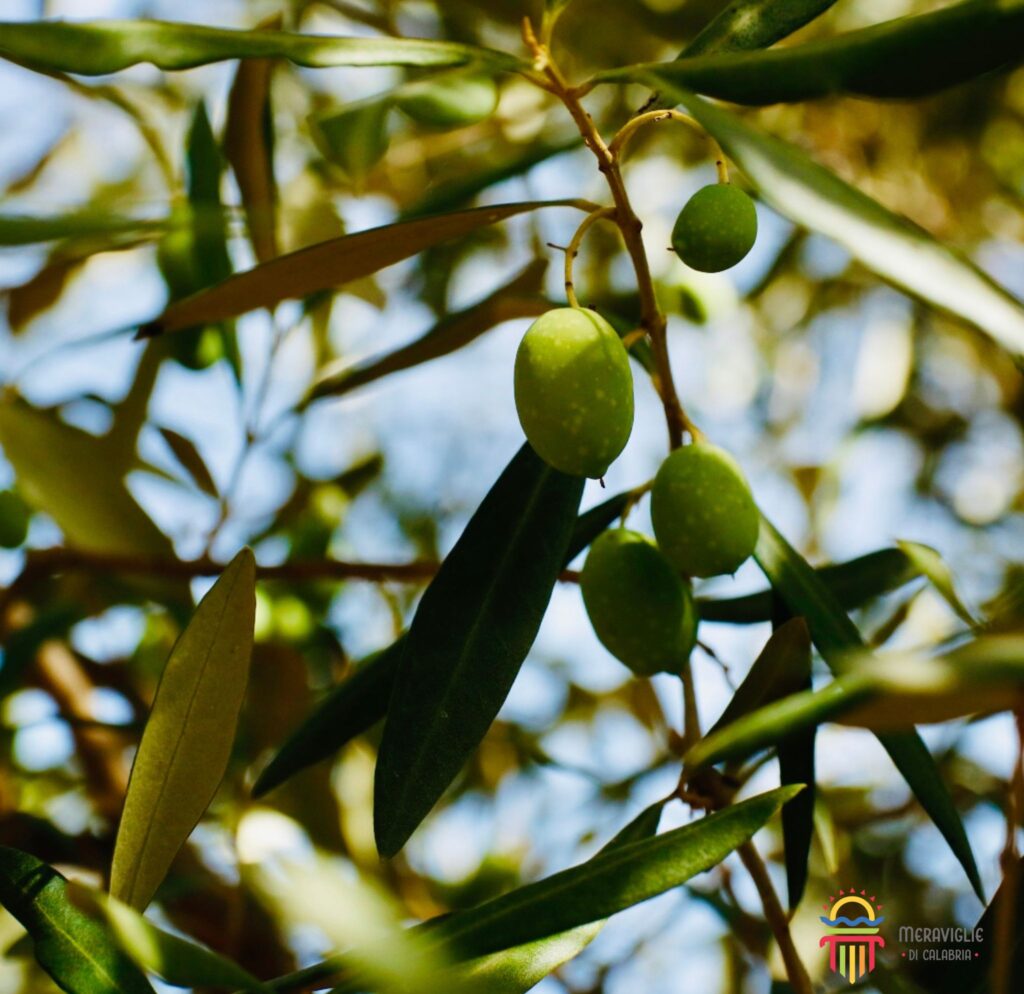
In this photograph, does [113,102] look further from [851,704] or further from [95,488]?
[851,704]

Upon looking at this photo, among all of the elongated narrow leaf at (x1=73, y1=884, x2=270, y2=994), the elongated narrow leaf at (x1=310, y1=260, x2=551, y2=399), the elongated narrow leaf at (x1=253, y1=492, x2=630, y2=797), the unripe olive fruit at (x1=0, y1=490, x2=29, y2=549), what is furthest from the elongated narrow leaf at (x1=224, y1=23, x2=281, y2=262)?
the elongated narrow leaf at (x1=73, y1=884, x2=270, y2=994)

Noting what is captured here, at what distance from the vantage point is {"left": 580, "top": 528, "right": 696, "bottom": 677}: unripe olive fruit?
0.84 m

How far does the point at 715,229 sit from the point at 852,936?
754mm

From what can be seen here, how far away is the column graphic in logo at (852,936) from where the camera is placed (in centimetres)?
108

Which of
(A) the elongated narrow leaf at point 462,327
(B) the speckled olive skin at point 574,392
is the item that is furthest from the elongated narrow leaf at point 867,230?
(A) the elongated narrow leaf at point 462,327

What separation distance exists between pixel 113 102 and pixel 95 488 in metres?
0.61

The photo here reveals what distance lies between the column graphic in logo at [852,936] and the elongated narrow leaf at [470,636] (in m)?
0.48

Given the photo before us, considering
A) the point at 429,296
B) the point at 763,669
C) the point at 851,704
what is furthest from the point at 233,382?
the point at 851,704

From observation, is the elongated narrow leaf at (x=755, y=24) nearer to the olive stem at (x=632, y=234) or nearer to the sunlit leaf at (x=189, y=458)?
the olive stem at (x=632, y=234)

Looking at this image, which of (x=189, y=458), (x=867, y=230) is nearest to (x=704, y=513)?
(x=867, y=230)

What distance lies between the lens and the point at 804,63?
2.09ft

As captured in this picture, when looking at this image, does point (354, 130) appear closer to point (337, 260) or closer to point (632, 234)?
point (337, 260)

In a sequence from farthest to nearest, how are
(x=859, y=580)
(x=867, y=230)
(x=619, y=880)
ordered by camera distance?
(x=859, y=580) → (x=619, y=880) → (x=867, y=230)

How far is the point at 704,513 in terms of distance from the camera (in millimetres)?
792
